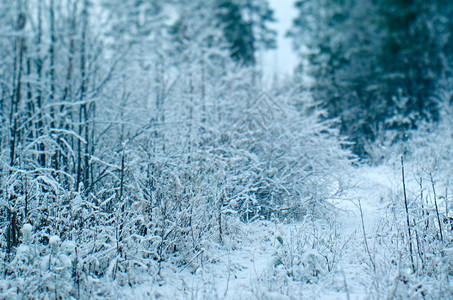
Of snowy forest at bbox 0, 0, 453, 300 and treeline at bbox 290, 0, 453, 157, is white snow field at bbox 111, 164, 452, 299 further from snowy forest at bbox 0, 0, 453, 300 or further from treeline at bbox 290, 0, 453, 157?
treeline at bbox 290, 0, 453, 157

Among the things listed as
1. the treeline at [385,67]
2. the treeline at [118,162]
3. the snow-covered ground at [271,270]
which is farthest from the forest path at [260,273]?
the treeline at [385,67]

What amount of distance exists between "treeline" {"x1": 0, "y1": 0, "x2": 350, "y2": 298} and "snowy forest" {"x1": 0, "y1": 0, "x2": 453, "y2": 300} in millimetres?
29

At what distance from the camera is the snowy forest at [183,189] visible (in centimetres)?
291

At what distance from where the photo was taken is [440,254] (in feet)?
10.1

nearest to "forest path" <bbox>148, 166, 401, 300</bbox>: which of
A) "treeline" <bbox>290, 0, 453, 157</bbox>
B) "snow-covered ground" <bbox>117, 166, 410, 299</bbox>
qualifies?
"snow-covered ground" <bbox>117, 166, 410, 299</bbox>

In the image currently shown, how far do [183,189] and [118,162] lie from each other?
128cm

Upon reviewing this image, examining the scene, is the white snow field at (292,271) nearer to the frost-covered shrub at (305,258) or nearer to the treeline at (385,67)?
the frost-covered shrub at (305,258)

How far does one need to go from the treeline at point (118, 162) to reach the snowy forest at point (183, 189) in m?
0.03

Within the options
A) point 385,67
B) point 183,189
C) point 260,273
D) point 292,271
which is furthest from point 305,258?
point 385,67

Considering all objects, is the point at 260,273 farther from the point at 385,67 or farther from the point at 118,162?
the point at 385,67

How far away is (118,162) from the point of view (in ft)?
15.1

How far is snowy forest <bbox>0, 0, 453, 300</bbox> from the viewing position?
2.91 metres

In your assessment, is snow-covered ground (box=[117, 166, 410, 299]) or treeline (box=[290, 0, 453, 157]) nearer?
snow-covered ground (box=[117, 166, 410, 299])

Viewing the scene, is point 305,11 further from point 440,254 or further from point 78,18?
point 440,254
